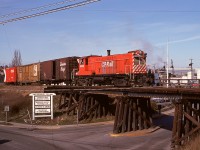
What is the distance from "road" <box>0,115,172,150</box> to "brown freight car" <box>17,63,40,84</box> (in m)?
26.8

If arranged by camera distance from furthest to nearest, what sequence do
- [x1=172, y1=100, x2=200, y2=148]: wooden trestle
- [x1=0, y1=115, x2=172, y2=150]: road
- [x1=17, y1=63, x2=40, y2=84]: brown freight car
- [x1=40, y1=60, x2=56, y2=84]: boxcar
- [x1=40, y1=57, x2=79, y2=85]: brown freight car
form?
[x1=17, y1=63, x2=40, y2=84]: brown freight car < [x1=40, y1=60, x2=56, y2=84]: boxcar < [x1=40, y1=57, x2=79, y2=85]: brown freight car < [x1=0, y1=115, x2=172, y2=150]: road < [x1=172, y1=100, x2=200, y2=148]: wooden trestle

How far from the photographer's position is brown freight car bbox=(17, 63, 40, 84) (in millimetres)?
62250

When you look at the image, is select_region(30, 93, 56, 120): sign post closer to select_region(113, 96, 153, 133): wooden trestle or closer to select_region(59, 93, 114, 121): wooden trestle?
select_region(59, 93, 114, 121): wooden trestle

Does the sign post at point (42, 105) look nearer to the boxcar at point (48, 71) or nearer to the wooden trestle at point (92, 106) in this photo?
the wooden trestle at point (92, 106)

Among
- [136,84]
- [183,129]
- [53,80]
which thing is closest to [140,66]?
[136,84]

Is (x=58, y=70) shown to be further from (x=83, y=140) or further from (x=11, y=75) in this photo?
(x=83, y=140)

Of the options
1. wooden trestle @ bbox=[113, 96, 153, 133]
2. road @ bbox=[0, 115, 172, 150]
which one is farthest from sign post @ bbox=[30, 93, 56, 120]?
wooden trestle @ bbox=[113, 96, 153, 133]

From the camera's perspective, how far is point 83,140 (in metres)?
29.2

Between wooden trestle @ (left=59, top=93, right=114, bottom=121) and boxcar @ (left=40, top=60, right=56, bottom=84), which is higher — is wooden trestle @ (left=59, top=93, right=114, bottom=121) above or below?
below

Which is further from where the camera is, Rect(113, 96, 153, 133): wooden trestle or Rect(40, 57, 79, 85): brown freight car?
Rect(40, 57, 79, 85): brown freight car

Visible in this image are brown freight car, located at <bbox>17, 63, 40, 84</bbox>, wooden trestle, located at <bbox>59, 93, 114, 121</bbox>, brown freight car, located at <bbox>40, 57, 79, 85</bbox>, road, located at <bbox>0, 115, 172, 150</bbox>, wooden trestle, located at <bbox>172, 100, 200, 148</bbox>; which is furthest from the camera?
brown freight car, located at <bbox>17, 63, 40, 84</bbox>

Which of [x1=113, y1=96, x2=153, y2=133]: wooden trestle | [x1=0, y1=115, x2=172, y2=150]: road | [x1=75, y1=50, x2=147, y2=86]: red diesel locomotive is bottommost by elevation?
[x1=0, y1=115, x2=172, y2=150]: road

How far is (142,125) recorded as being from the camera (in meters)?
32.4

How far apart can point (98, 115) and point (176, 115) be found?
1992 cm
